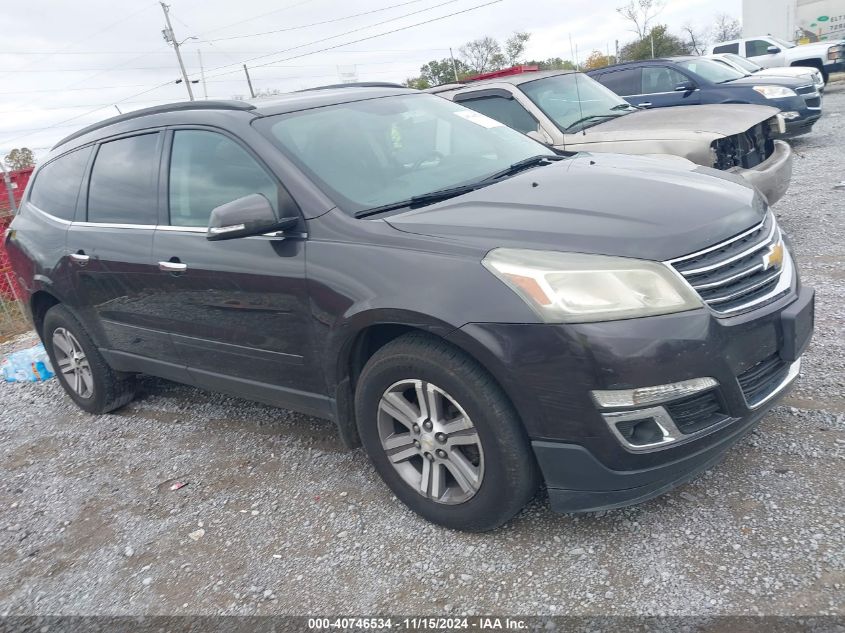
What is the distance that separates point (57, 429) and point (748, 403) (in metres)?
4.46

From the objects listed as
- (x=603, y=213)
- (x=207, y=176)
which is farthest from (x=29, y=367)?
(x=603, y=213)

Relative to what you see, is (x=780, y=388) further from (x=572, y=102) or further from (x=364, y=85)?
(x=572, y=102)

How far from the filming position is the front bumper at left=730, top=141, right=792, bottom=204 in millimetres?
5582

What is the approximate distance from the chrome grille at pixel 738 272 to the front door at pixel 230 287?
1.58 meters

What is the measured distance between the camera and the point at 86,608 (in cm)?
290

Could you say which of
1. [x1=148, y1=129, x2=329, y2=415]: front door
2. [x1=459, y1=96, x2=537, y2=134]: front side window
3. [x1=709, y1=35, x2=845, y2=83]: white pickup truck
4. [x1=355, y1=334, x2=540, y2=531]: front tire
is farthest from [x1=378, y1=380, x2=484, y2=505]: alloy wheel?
[x1=709, y1=35, x2=845, y2=83]: white pickup truck

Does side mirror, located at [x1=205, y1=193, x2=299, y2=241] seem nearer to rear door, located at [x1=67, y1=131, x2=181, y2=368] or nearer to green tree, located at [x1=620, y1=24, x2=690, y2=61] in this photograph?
rear door, located at [x1=67, y1=131, x2=181, y2=368]

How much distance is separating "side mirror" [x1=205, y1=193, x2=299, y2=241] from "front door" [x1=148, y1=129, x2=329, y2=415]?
13cm

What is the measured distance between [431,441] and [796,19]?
3899 cm

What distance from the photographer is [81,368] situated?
192 inches

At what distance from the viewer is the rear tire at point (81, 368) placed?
4.66 m

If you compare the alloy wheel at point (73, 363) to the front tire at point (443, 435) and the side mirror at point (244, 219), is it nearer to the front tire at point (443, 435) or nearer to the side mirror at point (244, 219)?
the side mirror at point (244, 219)

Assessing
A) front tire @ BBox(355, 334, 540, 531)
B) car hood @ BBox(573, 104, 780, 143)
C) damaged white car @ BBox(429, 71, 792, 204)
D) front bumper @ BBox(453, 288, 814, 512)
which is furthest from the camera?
car hood @ BBox(573, 104, 780, 143)

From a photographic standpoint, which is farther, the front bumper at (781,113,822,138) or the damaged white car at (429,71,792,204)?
the front bumper at (781,113,822,138)
